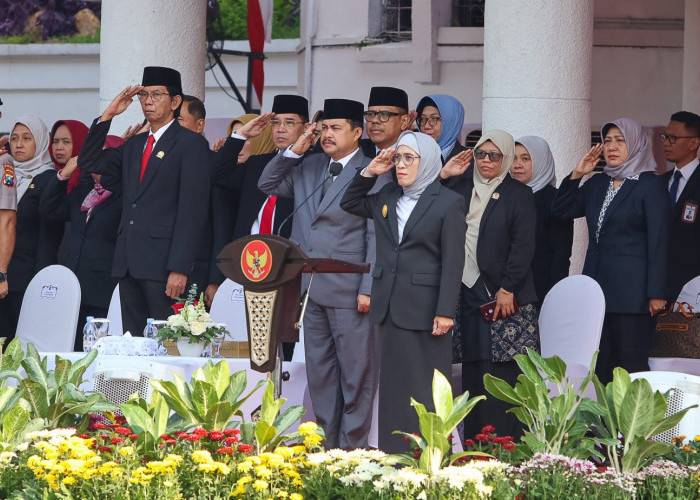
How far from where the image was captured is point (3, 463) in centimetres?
422

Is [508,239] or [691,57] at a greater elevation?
[691,57]

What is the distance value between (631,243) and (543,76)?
5.14ft

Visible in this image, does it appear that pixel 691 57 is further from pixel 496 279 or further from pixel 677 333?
pixel 496 279

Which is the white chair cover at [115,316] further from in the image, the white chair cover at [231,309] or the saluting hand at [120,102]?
the saluting hand at [120,102]

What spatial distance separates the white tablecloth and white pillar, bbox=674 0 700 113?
6032 millimetres

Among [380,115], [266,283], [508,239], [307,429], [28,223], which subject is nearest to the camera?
[307,429]

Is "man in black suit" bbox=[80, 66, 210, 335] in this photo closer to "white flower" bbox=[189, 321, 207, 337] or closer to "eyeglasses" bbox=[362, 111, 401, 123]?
"white flower" bbox=[189, 321, 207, 337]

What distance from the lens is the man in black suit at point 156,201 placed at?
7.57 meters

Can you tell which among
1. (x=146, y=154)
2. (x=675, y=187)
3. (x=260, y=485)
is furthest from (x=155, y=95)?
(x=260, y=485)

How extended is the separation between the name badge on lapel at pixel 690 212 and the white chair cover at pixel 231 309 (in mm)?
2542

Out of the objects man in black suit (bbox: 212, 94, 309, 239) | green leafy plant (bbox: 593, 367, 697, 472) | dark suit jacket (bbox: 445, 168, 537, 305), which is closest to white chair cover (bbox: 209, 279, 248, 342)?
man in black suit (bbox: 212, 94, 309, 239)

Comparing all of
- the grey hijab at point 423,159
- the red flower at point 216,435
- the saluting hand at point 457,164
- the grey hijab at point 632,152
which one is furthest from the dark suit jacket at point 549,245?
the red flower at point 216,435

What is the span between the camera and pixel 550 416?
4664mm

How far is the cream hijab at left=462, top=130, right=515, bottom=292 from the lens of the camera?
23.4 ft
